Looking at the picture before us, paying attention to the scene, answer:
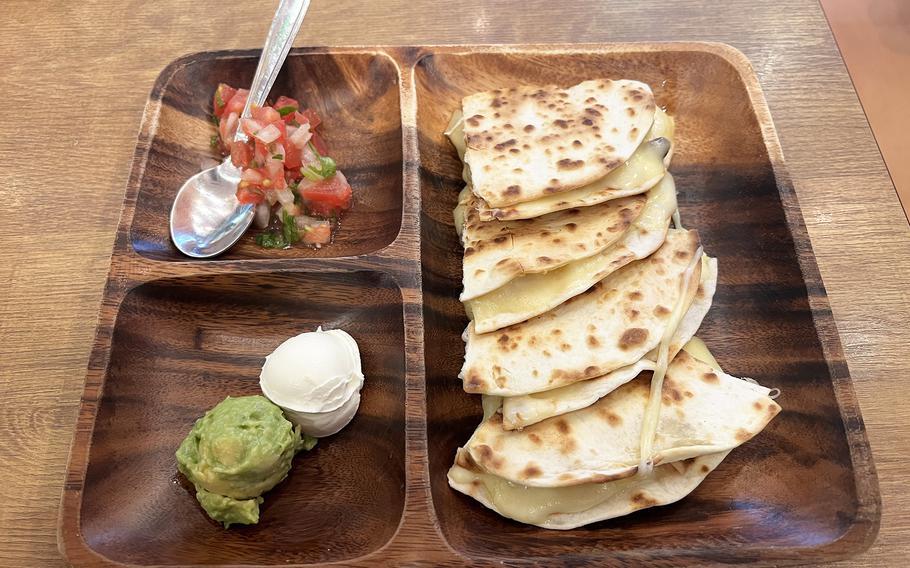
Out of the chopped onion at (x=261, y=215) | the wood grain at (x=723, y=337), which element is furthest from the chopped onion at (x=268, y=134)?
the wood grain at (x=723, y=337)

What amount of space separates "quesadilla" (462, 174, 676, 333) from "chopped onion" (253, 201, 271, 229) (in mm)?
→ 783

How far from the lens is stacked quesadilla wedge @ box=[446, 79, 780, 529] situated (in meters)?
1.53

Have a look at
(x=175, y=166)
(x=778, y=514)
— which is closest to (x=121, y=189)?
(x=175, y=166)

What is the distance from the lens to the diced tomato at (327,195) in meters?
2.13

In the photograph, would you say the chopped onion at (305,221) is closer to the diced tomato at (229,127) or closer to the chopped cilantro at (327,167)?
the chopped cilantro at (327,167)

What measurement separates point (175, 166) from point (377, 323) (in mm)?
910

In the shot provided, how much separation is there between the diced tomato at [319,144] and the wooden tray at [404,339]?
5 centimetres

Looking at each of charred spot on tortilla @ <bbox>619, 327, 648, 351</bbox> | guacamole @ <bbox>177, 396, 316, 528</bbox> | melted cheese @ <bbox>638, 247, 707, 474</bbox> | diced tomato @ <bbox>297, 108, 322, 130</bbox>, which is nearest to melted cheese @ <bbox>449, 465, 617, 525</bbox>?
melted cheese @ <bbox>638, 247, 707, 474</bbox>

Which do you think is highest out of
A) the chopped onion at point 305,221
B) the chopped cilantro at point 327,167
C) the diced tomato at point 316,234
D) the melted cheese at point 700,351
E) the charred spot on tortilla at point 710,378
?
the chopped cilantro at point 327,167

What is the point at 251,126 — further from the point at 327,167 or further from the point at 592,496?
the point at 592,496

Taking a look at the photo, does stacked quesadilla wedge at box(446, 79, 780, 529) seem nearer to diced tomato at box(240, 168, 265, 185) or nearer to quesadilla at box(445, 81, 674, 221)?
quesadilla at box(445, 81, 674, 221)

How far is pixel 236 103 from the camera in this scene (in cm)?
220

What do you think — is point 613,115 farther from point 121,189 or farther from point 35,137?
point 35,137

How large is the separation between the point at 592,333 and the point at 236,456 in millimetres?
954
